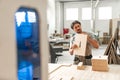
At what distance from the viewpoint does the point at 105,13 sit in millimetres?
10938

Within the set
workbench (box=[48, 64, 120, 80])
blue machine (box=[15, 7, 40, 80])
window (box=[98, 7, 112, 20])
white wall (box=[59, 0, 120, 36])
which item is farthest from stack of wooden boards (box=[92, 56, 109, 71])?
window (box=[98, 7, 112, 20])

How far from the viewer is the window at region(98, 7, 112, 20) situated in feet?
35.5

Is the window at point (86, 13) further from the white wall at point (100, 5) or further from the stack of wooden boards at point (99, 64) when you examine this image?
the stack of wooden boards at point (99, 64)

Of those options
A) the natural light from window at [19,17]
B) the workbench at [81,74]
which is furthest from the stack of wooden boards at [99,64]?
the natural light from window at [19,17]

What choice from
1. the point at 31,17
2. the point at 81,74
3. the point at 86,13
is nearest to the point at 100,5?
the point at 86,13

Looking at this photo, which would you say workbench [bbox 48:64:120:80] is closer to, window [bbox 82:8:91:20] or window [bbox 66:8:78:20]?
window [bbox 82:8:91:20]

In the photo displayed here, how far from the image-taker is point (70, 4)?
450 inches

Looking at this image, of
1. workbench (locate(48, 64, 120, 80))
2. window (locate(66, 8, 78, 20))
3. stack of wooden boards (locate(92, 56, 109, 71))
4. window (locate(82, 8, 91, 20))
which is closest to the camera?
workbench (locate(48, 64, 120, 80))

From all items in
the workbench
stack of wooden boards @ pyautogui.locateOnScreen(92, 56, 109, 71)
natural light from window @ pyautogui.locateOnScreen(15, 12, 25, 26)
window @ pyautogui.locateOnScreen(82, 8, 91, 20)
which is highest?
window @ pyautogui.locateOnScreen(82, 8, 91, 20)

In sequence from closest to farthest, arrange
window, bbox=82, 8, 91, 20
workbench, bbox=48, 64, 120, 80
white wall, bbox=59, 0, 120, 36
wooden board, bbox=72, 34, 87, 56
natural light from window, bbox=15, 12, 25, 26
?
1. natural light from window, bbox=15, 12, 25, 26
2. workbench, bbox=48, 64, 120, 80
3. wooden board, bbox=72, 34, 87, 56
4. white wall, bbox=59, 0, 120, 36
5. window, bbox=82, 8, 91, 20

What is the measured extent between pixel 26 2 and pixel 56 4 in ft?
35.6

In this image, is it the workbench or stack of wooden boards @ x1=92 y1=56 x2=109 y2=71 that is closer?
the workbench

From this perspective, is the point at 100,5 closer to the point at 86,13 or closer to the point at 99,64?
the point at 86,13

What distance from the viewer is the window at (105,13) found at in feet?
35.5
